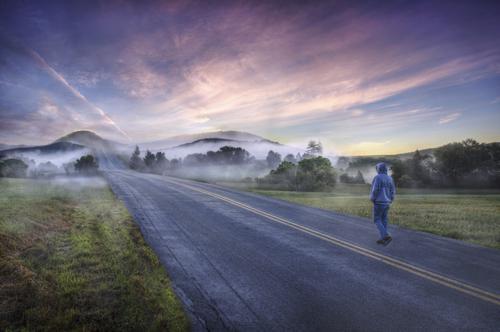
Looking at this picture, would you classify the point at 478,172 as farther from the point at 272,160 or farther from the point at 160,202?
the point at 272,160

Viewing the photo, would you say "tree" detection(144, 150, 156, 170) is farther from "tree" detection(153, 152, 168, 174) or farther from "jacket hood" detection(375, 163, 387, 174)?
"jacket hood" detection(375, 163, 387, 174)

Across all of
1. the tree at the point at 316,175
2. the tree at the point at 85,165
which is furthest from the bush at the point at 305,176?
the tree at the point at 85,165

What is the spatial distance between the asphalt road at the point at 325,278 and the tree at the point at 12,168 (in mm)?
41314

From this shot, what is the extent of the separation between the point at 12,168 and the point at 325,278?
50.2 metres

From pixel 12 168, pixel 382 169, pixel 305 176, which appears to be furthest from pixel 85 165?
pixel 382 169

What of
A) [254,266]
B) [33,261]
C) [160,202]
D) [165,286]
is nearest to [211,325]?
[165,286]

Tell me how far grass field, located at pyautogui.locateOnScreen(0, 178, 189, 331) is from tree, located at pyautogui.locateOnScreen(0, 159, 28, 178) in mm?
38068

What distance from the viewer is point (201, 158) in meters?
110

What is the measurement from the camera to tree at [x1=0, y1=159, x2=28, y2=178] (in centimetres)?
3788

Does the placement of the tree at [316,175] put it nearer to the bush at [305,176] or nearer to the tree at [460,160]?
the bush at [305,176]

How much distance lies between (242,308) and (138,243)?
14.2 feet

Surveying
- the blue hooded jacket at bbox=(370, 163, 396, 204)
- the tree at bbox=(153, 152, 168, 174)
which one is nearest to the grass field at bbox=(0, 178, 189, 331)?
the blue hooded jacket at bbox=(370, 163, 396, 204)

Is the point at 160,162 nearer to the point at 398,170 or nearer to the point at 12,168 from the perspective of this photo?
the point at 12,168

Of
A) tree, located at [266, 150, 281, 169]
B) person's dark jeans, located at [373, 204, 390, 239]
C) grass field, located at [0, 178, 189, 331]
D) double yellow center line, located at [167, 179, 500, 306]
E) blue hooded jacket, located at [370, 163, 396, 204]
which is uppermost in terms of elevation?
tree, located at [266, 150, 281, 169]
